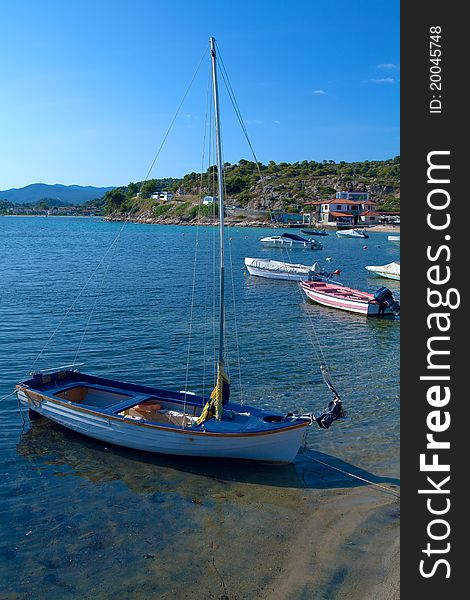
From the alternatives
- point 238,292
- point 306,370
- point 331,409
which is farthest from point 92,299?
point 331,409

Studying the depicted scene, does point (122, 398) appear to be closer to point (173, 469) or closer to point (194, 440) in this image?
point (173, 469)

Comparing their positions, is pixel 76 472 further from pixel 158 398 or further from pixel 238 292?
pixel 238 292

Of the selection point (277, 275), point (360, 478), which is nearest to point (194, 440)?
point (360, 478)

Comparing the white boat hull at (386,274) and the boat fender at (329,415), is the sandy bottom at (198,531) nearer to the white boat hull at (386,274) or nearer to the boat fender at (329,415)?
the boat fender at (329,415)

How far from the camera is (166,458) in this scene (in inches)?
636

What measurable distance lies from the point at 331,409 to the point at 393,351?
14943 millimetres

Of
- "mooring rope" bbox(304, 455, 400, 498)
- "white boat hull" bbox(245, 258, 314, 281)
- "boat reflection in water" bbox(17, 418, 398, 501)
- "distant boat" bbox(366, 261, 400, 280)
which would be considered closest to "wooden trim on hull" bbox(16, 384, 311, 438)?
"boat reflection in water" bbox(17, 418, 398, 501)

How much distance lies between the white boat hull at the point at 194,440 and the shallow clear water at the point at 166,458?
44cm

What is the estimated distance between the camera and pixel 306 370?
2520 cm

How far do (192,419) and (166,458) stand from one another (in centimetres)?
156

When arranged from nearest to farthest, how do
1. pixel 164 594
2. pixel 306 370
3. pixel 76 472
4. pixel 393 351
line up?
1. pixel 164 594
2. pixel 76 472
3. pixel 306 370
4. pixel 393 351

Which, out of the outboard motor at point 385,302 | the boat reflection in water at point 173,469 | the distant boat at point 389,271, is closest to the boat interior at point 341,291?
the outboard motor at point 385,302

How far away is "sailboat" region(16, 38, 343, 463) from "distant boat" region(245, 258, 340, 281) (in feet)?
121

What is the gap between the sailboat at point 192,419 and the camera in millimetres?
15148
